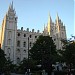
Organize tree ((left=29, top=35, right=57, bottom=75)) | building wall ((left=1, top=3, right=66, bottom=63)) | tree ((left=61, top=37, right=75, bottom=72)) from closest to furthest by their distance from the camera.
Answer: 1. tree ((left=61, top=37, right=75, bottom=72))
2. tree ((left=29, top=35, right=57, bottom=75))
3. building wall ((left=1, top=3, right=66, bottom=63))

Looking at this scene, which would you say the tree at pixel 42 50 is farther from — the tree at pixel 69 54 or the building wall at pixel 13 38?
the building wall at pixel 13 38

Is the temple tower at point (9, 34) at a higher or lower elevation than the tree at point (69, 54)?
higher

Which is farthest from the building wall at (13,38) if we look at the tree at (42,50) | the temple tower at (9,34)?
the tree at (42,50)

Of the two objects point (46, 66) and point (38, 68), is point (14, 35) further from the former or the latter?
point (46, 66)

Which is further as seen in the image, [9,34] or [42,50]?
[9,34]

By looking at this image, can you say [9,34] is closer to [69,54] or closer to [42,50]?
[42,50]

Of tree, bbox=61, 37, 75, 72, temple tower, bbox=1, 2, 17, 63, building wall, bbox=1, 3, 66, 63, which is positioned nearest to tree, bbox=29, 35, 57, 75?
tree, bbox=61, 37, 75, 72

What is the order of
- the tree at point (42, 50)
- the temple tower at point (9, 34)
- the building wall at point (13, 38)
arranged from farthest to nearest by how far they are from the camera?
1. the building wall at point (13, 38)
2. the temple tower at point (9, 34)
3. the tree at point (42, 50)

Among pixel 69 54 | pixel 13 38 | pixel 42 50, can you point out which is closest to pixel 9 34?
pixel 13 38

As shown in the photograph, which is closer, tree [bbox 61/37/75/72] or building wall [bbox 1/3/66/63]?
tree [bbox 61/37/75/72]

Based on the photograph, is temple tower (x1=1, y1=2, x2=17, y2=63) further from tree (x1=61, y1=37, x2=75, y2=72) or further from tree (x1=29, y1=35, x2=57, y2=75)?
tree (x1=61, y1=37, x2=75, y2=72)

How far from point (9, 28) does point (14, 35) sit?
3438 millimetres

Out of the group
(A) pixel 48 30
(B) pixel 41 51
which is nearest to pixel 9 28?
(A) pixel 48 30

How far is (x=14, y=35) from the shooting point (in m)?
85.8
